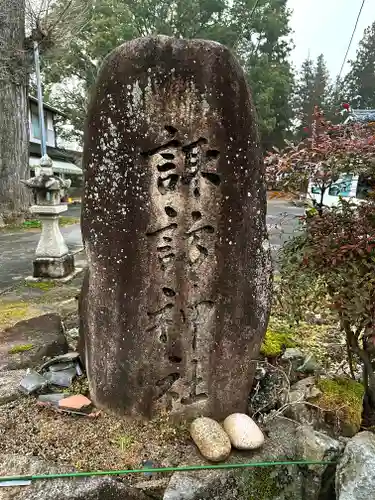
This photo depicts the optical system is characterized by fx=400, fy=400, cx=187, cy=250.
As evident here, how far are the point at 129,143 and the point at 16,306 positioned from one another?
345 centimetres

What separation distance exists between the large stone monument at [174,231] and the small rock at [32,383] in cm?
44

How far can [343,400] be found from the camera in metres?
2.63

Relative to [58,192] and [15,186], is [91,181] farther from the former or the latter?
[15,186]

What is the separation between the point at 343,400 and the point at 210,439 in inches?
42.1

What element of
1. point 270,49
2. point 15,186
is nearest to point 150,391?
point 15,186

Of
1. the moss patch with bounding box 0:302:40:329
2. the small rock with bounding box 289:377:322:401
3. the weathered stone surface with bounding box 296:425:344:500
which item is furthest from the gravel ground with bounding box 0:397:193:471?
the moss patch with bounding box 0:302:40:329

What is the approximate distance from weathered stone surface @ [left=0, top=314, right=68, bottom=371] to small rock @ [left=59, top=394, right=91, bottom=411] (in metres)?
0.85

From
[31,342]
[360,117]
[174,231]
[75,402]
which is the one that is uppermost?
[360,117]

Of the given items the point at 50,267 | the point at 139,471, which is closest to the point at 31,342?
the point at 139,471

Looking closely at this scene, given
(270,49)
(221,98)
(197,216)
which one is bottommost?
(197,216)

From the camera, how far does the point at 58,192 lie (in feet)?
19.5

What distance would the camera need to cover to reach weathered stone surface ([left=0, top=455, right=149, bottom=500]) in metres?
1.77

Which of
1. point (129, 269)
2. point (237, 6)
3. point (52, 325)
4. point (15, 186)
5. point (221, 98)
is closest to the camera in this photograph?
point (221, 98)

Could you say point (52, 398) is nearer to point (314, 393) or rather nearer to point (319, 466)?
point (319, 466)
